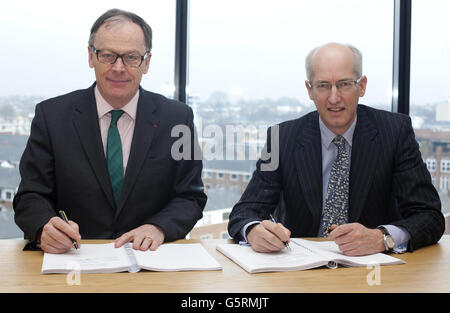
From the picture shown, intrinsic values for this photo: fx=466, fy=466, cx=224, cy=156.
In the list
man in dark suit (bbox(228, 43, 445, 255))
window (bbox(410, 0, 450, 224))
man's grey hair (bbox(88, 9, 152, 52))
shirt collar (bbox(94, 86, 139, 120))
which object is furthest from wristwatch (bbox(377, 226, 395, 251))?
window (bbox(410, 0, 450, 224))

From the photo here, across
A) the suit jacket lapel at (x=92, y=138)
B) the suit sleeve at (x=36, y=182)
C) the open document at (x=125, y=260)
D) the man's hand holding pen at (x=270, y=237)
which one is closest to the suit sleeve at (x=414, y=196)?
the man's hand holding pen at (x=270, y=237)

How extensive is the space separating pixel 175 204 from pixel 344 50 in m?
1.01

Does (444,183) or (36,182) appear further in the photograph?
(444,183)

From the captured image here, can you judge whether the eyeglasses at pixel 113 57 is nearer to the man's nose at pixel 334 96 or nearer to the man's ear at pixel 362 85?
the man's nose at pixel 334 96

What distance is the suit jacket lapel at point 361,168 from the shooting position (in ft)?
6.73

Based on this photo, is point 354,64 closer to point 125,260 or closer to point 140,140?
point 140,140

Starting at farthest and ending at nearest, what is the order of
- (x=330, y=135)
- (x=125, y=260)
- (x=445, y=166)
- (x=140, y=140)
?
1. (x=445, y=166)
2. (x=330, y=135)
3. (x=140, y=140)
4. (x=125, y=260)

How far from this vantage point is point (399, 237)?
167cm

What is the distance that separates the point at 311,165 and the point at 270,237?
67cm

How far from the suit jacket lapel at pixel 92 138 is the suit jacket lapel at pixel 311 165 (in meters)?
0.85

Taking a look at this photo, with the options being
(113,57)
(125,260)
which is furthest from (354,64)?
(125,260)

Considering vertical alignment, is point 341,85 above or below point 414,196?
above

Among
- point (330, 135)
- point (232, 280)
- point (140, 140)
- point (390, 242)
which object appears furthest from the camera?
point (330, 135)
